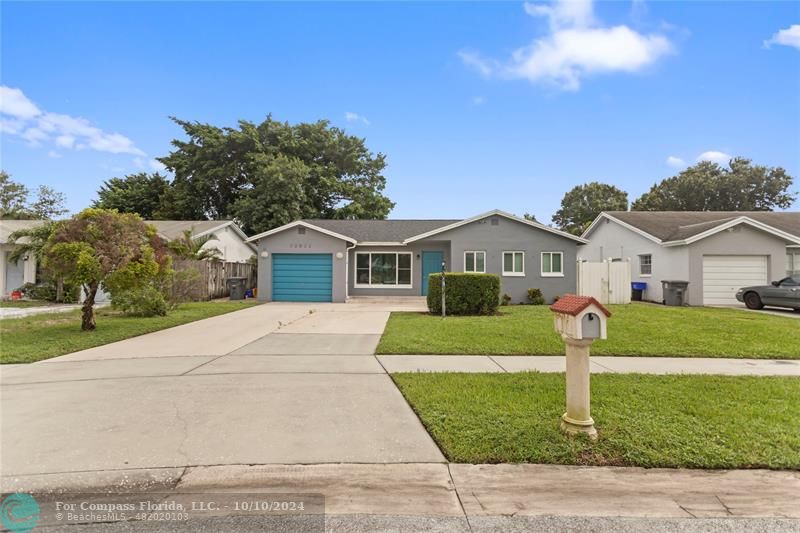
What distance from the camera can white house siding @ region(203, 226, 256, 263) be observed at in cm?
2144

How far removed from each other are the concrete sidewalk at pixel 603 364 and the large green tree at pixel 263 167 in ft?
78.2

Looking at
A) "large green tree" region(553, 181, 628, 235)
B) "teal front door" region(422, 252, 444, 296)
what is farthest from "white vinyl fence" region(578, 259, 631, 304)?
"large green tree" region(553, 181, 628, 235)

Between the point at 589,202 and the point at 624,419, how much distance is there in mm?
52666

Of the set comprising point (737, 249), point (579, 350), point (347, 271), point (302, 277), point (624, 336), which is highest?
point (737, 249)

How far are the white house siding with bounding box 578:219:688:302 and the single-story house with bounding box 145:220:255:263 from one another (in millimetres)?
20608

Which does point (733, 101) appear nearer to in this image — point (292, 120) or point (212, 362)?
point (212, 362)

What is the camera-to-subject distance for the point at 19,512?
8.74ft

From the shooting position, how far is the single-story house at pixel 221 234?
20.6 m

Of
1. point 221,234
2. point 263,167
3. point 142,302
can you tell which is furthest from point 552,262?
point 263,167

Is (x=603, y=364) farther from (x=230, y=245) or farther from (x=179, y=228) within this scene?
(x=179, y=228)

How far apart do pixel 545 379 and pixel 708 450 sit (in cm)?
224

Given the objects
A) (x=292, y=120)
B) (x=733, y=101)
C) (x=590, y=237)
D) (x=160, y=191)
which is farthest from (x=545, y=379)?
(x=160, y=191)

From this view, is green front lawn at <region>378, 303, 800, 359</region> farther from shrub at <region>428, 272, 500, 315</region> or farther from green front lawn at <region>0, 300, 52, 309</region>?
green front lawn at <region>0, 300, 52, 309</region>

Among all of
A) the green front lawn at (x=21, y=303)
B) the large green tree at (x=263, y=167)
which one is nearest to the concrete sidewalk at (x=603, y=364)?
the green front lawn at (x=21, y=303)
